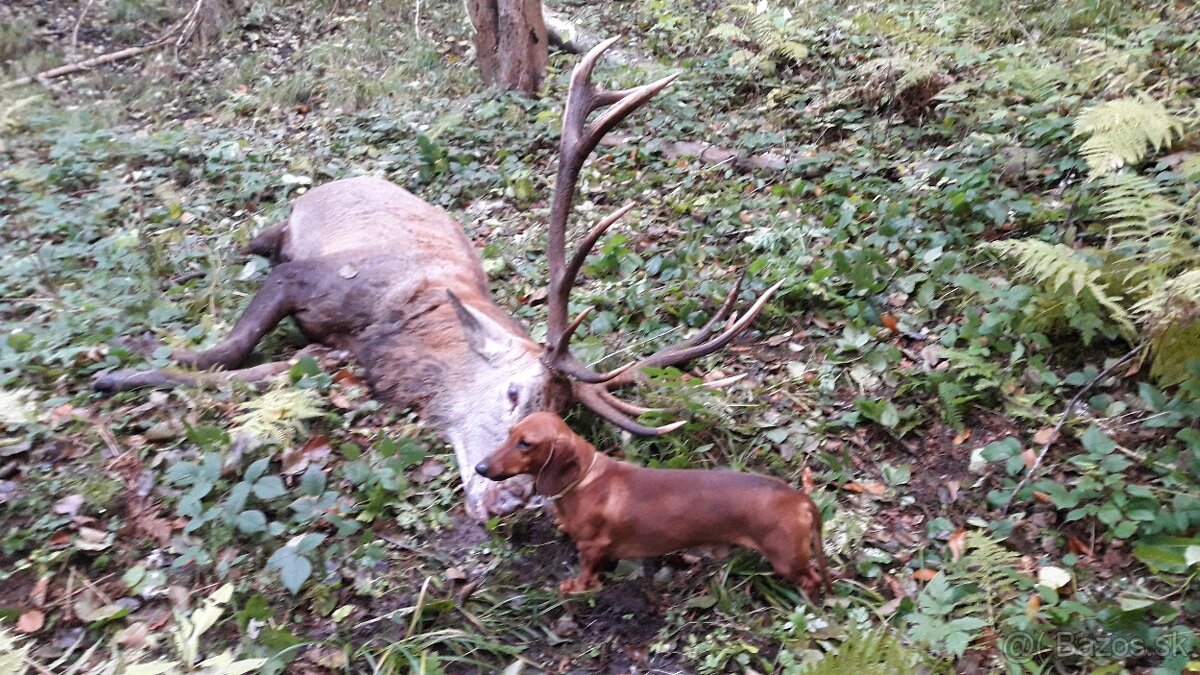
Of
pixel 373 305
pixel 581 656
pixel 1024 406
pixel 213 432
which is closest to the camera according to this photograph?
pixel 581 656

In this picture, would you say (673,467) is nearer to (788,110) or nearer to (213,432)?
(213,432)

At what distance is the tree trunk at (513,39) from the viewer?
25.5ft

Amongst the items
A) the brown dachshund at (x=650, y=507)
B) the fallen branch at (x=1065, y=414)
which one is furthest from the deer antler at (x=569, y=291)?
the fallen branch at (x=1065, y=414)

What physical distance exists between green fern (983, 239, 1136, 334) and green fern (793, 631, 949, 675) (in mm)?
2085

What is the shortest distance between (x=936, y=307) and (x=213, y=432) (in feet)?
12.8

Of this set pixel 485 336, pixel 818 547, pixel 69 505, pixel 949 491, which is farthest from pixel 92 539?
pixel 949 491

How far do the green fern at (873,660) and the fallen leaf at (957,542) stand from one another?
0.61 m

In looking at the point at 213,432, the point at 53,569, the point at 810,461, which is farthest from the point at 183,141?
the point at 810,461

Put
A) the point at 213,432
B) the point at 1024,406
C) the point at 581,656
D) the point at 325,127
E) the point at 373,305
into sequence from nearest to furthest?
the point at 581,656, the point at 213,432, the point at 1024,406, the point at 373,305, the point at 325,127

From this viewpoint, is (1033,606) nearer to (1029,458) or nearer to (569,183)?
(1029,458)

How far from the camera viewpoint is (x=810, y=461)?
4023 millimetres

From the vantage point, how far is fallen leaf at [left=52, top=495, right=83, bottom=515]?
3.51 metres

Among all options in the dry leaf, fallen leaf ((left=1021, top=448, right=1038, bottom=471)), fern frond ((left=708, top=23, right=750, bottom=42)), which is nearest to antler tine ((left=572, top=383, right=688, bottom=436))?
the dry leaf

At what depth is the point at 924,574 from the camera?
11.3 ft
